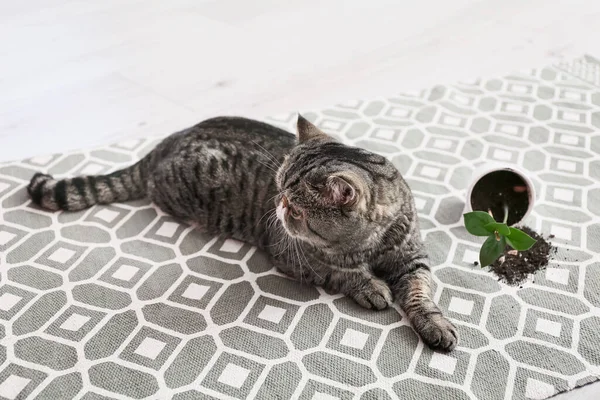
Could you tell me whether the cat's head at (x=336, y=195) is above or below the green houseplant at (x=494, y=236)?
above

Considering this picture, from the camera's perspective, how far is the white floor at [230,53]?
108 inches

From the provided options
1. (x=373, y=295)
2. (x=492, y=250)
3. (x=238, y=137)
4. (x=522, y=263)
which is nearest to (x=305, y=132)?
(x=238, y=137)

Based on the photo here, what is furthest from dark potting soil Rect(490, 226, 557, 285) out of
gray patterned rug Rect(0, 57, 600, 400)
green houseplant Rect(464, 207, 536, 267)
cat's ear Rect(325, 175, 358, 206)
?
cat's ear Rect(325, 175, 358, 206)

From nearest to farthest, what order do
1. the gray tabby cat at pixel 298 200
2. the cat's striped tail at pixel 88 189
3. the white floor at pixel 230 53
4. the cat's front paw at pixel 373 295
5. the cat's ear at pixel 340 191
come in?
the cat's ear at pixel 340 191
the gray tabby cat at pixel 298 200
the cat's front paw at pixel 373 295
the cat's striped tail at pixel 88 189
the white floor at pixel 230 53

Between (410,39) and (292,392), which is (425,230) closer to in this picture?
(292,392)

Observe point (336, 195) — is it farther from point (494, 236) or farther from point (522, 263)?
point (522, 263)

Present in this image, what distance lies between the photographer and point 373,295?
5.57 ft

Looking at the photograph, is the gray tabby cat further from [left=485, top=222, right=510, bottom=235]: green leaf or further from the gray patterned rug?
[left=485, top=222, right=510, bottom=235]: green leaf

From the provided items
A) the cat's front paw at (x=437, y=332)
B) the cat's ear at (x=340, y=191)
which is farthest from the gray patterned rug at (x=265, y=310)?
the cat's ear at (x=340, y=191)

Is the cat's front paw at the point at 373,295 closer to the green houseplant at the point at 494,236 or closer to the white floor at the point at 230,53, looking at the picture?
the green houseplant at the point at 494,236

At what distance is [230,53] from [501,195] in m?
1.83

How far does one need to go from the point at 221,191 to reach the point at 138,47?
5.60ft

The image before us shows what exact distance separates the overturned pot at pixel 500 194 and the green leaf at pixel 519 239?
315 mm

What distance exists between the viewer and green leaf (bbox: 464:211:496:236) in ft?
5.31
